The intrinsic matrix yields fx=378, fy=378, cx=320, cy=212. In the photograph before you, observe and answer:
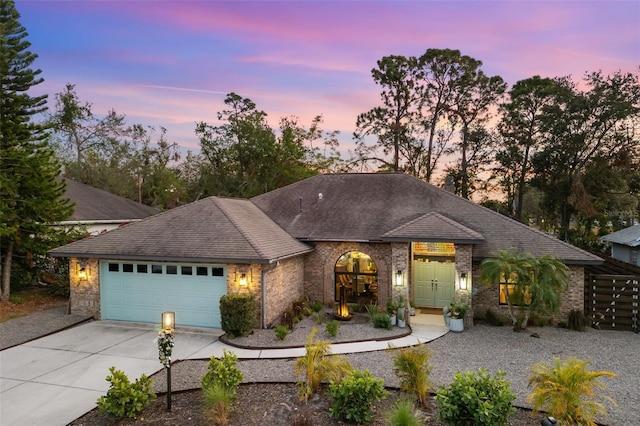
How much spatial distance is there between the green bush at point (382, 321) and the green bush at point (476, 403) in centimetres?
583

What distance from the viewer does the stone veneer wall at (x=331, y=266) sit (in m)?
14.4

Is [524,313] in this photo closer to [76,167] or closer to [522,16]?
[522,16]

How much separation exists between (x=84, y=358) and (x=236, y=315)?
12.6 feet

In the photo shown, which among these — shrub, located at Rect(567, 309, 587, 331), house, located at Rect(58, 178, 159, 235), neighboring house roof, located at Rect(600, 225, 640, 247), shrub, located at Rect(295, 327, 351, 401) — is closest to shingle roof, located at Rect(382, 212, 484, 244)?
shrub, located at Rect(567, 309, 587, 331)

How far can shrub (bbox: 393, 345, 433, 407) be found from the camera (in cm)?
685

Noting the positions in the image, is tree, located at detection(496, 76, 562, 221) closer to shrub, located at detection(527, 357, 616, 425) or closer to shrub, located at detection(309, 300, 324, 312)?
shrub, located at detection(309, 300, 324, 312)

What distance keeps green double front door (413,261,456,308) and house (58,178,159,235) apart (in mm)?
18368

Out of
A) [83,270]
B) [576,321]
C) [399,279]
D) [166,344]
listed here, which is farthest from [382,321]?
[83,270]

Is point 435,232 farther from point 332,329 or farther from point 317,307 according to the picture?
point 317,307

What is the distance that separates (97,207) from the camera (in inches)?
1002

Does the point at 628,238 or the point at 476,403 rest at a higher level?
the point at 628,238

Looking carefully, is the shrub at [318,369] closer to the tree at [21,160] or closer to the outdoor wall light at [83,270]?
the outdoor wall light at [83,270]

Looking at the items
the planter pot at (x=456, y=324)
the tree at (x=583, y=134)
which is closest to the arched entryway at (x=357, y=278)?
the planter pot at (x=456, y=324)

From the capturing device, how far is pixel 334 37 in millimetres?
15453
